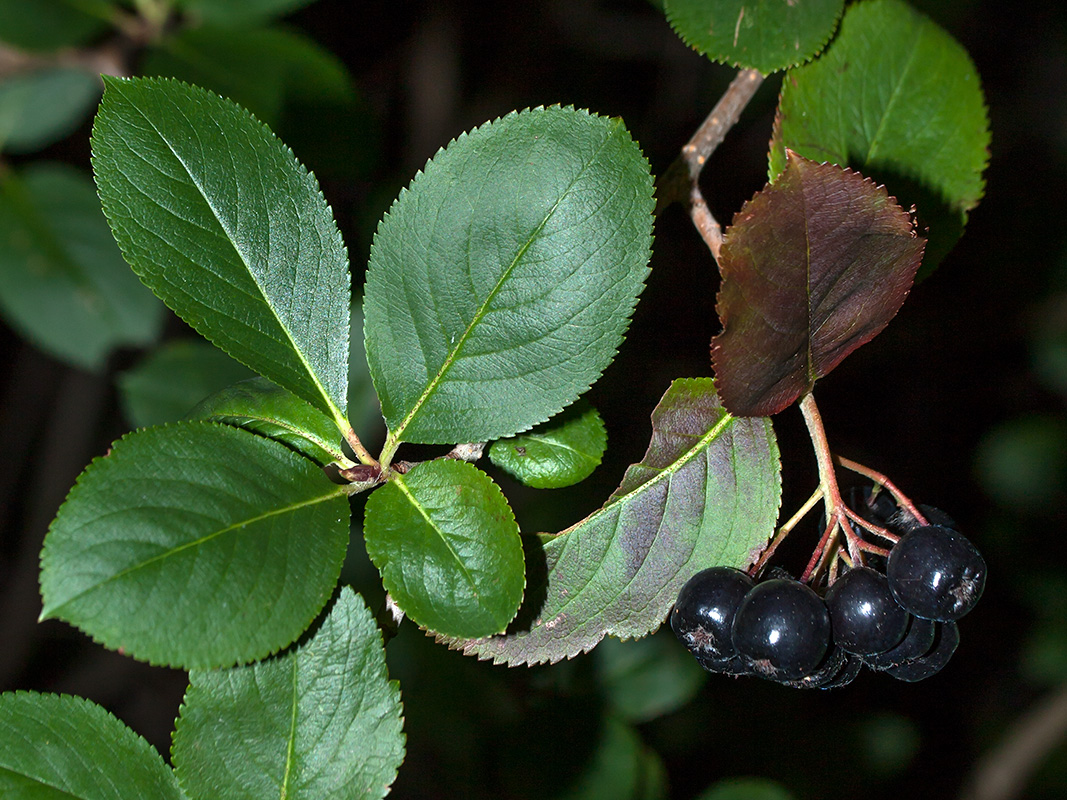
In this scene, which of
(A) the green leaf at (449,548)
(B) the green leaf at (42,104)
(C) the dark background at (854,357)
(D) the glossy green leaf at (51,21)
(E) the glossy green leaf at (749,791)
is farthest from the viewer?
(C) the dark background at (854,357)

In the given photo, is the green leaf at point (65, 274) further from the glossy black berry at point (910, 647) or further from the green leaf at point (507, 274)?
the glossy black berry at point (910, 647)

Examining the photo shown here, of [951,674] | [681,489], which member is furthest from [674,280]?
[681,489]

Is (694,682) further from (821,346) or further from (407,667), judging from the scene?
(821,346)

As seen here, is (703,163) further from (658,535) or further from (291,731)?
(291,731)

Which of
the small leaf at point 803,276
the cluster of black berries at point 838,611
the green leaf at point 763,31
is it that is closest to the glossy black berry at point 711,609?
the cluster of black berries at point 838,611

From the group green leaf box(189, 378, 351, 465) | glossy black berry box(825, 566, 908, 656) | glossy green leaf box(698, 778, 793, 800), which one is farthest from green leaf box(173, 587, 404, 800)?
glossy green leaf box(698, 778, 793, 800)

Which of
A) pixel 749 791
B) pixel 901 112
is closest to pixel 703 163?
pixel 901 112
